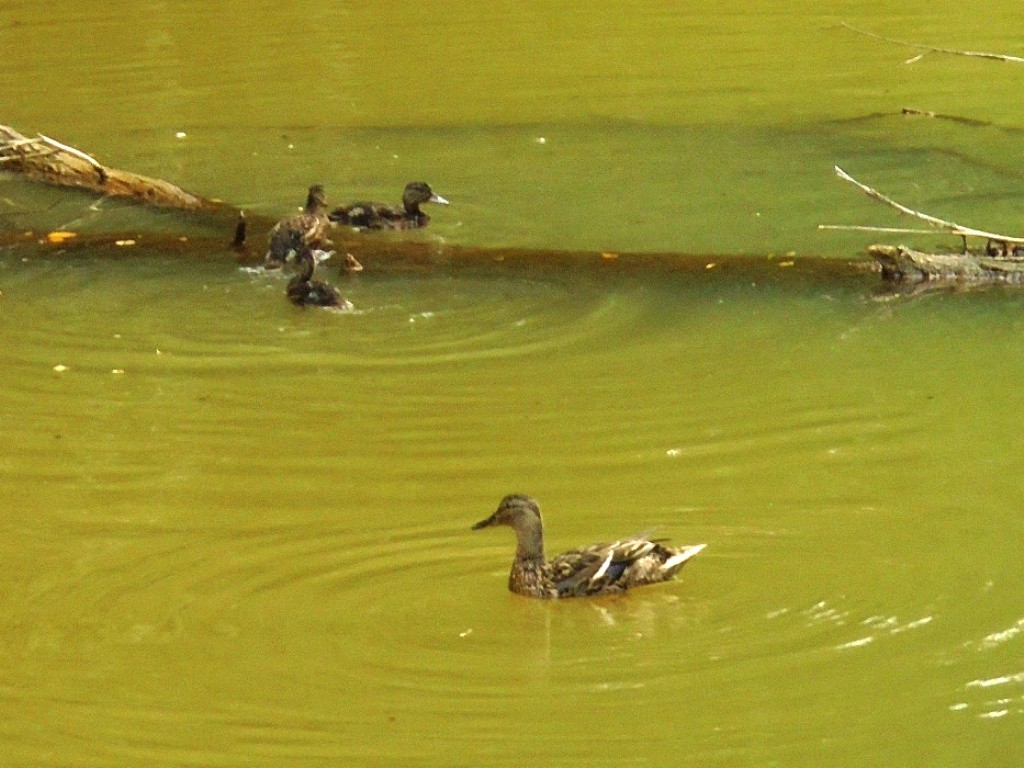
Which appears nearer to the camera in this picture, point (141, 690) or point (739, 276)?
point (141, 690)

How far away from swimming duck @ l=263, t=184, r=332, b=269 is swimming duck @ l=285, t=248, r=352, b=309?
0.54 m

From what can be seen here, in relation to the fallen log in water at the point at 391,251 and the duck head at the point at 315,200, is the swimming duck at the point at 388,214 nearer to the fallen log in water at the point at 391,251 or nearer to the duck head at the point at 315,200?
the fallen log in water at the point at 391,251

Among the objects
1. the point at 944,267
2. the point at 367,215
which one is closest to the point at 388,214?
the point at 367,215

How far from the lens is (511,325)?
411 inches

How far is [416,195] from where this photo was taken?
12703 millimetres

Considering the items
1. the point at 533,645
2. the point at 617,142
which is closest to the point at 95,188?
the point at 617,142

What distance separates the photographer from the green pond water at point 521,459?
6.23 metres

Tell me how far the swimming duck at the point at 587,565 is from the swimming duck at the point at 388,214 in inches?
215

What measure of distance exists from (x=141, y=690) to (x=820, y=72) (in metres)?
12.2

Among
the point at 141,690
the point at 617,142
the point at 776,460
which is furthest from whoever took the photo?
the point at 617,142

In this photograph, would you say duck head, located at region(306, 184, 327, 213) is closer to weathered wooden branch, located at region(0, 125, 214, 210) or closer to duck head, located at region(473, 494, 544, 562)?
weathered wooden branch, located at region(0, 125, 214, 210)

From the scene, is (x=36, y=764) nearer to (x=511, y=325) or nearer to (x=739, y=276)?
(x=511, y=325)

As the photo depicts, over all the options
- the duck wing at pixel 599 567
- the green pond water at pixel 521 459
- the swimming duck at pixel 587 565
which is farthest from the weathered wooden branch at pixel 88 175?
the duck wing at pixel 599 567

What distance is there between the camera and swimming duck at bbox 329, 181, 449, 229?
41.1ft
